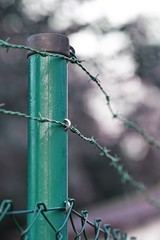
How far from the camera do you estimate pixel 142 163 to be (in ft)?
25.6

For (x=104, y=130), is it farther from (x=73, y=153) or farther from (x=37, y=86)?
(x=37, y=86)

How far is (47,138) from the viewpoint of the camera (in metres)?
0.81

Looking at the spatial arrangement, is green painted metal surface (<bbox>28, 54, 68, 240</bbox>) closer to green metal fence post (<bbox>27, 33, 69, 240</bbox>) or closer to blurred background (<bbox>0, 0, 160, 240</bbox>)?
green metal fence post (<bbox>27, 33, 69, 240</bbox>)

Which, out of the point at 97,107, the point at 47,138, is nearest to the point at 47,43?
the point at 47,138

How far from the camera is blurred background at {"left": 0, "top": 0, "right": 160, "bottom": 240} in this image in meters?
6.21

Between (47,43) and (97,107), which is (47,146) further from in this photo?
(97,107)

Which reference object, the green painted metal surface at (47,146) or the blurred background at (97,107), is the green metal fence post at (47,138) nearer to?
the green painted metal surface at (47,146)

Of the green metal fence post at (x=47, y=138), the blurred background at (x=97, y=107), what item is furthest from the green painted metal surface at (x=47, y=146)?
the blurred background at (x=97, y=107)

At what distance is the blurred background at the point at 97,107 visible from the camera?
6.21m

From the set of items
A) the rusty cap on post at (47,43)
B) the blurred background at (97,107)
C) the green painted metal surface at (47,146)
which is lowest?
the green painted metal surface at (47,146)

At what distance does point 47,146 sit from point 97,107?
5.94m

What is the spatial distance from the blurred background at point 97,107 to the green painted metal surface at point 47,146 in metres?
4.93

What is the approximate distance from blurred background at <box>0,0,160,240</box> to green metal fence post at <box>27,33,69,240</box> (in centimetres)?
491

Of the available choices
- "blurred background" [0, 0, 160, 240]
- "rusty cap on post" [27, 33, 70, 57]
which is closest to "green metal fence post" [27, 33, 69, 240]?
"rusty cap on post" [27, 33, 70, 57]
